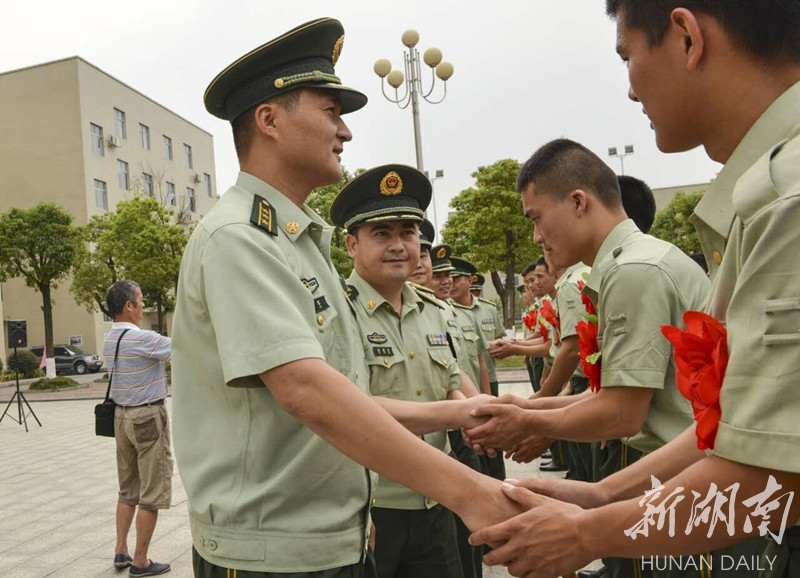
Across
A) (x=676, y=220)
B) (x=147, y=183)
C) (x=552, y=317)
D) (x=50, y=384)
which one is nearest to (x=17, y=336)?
(x=50, y=384)

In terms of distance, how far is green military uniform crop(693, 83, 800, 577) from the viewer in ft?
3.63

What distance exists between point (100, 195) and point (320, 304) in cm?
3768

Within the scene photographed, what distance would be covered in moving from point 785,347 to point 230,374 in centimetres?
119

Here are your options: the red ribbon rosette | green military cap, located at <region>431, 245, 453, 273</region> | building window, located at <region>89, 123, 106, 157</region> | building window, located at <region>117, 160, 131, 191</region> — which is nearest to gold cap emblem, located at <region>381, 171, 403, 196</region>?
the red ribbon rosette

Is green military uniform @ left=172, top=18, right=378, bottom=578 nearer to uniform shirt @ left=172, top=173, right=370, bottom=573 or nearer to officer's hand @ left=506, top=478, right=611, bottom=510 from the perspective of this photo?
uniform shirt @ left=172, top=173, right=370, bottom=573

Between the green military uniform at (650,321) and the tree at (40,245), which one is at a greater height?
the tree at (40,245)

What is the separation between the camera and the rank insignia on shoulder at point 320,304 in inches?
73.9

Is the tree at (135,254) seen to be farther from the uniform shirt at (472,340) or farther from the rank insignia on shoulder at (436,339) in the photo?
the rank insignia on shoulder at (436,339)

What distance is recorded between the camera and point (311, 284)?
1.90 m

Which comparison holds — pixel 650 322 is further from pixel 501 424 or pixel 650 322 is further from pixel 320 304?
pixel 320 304

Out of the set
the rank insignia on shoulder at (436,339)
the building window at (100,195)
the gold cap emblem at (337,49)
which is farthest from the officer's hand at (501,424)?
the building window at (100,195)

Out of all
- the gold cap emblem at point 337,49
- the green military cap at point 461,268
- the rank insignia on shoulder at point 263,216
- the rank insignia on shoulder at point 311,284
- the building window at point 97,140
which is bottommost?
the rank insignia on shoulder at point 311,284

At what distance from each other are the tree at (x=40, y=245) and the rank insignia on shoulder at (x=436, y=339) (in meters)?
24.1

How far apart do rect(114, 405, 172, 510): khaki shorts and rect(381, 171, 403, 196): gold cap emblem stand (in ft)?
9.65
